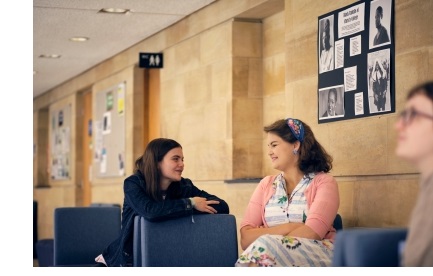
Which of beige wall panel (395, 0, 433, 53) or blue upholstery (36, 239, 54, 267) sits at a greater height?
beige wall panel (395, 0, 433, 53)

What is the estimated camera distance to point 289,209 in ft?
15.6

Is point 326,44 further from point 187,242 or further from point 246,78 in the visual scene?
Answer: point 246,78

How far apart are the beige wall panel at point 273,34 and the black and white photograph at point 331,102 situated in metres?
1.50

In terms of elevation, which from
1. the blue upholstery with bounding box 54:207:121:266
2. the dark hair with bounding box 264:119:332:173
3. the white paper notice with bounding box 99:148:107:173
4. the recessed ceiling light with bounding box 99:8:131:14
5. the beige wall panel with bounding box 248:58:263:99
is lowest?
the blue upholstery with bounding box 54:207:121:266

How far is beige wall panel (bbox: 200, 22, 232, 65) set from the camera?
7.62 metres

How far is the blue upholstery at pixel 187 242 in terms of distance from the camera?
4602 mm

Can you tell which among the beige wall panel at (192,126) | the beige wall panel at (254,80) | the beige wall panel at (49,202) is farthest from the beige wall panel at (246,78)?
the beige wall panel at (49,202)

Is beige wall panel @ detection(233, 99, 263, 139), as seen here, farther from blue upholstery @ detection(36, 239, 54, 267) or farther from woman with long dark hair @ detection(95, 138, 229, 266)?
blue upholstery @ detection(36, 239, 54, 267)

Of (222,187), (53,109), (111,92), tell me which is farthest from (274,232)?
(53,109)

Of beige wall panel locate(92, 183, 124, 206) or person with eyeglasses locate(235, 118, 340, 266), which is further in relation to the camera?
beige wall panel locate(92, 183, 124, 206)

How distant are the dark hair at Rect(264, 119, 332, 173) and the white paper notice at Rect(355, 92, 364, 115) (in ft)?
1.70

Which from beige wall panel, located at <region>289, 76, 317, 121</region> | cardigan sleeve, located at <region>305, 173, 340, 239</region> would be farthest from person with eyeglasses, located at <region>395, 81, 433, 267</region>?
beige wall panel, located at <region>289, 76, 317, 121</region>
